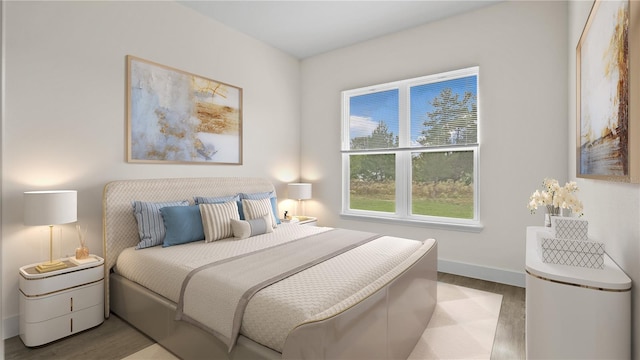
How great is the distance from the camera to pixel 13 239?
2512 mm

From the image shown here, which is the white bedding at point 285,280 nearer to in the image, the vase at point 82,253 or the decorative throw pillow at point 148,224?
the decorative throw pillow at point 148,224

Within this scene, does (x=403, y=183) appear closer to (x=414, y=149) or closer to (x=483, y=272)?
(x=414, y=149)

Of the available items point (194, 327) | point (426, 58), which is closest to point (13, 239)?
point (194, 327)

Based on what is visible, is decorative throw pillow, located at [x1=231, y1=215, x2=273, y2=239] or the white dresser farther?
decorative throw pillow, located at [x1=231, y1=215, x2=273, y2=239]

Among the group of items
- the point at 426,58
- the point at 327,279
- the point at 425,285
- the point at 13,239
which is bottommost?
the point at 425,285

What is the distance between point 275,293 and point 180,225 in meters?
1.47

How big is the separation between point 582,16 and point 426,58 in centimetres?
170

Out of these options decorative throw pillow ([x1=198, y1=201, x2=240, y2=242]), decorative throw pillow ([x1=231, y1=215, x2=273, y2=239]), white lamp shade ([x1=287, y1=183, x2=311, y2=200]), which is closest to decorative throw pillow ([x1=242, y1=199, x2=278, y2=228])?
decorative throw pillow ([x1=231, y1=215, x2=273, y2=239])

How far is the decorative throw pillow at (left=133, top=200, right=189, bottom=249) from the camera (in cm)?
285

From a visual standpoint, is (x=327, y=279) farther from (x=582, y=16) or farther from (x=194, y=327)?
(x=582, y=16)

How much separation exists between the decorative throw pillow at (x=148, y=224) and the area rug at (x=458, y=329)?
86cm

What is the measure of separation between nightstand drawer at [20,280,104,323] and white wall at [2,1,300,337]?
Answer: 0.83ft

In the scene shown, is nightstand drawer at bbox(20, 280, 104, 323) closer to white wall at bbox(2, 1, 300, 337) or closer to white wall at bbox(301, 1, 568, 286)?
white wall at bbox(2, 1, 300, 337)

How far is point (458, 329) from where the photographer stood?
2578 millimetres
